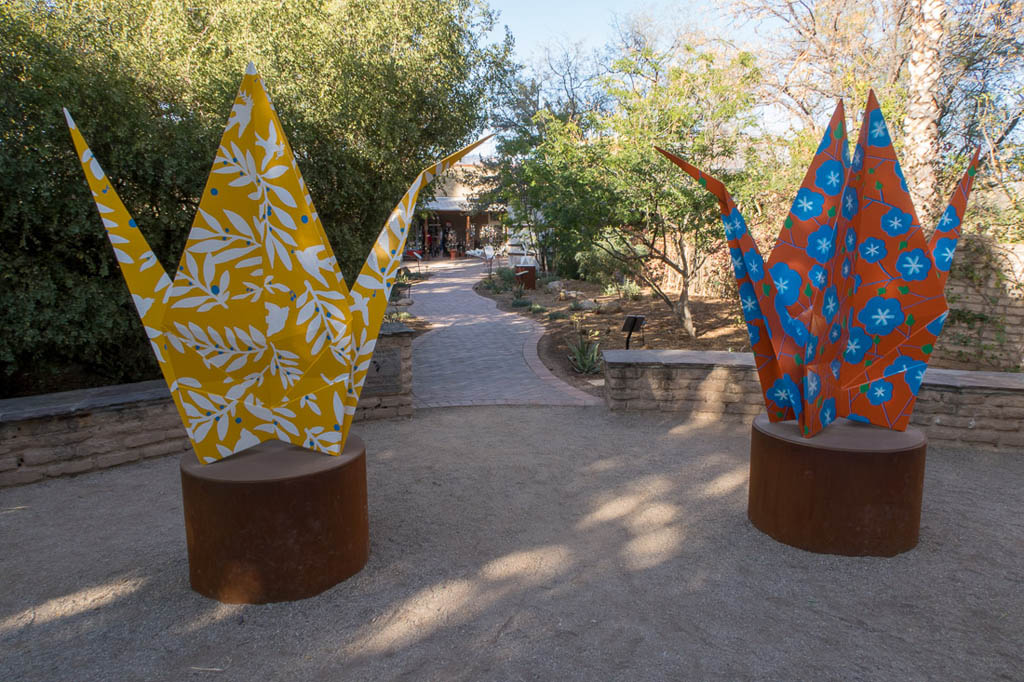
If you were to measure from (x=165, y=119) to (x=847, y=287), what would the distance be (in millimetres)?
6167

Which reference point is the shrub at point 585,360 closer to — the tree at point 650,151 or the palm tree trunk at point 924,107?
the tree at point 650,151

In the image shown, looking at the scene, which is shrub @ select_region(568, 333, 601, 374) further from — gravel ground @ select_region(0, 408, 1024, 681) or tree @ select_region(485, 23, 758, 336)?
gravel ground @ select_region(0, 408, 1024, 681)

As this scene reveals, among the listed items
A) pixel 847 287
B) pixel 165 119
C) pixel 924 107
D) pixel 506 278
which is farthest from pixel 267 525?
pixel 506 278

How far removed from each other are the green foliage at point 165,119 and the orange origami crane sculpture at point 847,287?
453 cm

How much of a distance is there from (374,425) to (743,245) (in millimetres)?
4100

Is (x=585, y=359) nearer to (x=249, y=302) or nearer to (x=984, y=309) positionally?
(x=984, y=309)

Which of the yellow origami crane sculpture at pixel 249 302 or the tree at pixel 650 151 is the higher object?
the tree at pixel 650 151

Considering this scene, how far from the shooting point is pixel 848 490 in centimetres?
369

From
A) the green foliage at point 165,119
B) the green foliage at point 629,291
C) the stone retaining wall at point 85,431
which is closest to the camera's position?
the stone retaining wall at point 85,431

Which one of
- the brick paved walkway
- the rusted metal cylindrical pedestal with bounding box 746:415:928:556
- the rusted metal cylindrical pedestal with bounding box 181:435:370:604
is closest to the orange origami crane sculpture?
the rusted metal cylindrical pedestal with bounding box 746:415:928:556

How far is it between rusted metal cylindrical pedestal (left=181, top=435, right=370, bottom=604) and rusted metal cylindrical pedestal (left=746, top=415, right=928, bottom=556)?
255cm

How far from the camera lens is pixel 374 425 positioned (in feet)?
21.5

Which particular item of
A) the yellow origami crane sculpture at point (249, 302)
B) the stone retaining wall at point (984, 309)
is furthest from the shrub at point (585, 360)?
the yellow origami crane sculpture at point (249, 302)

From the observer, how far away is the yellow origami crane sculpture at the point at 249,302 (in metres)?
3.21
